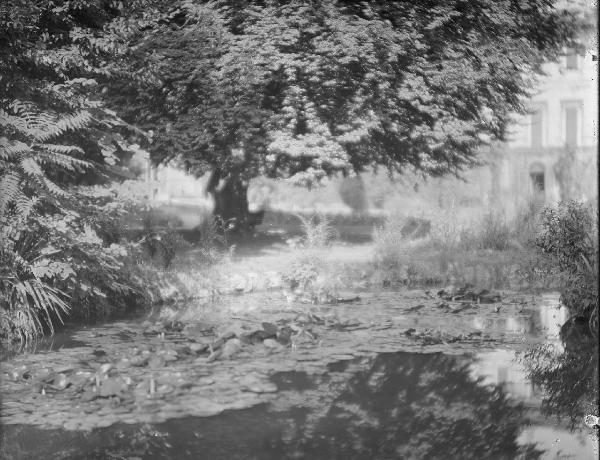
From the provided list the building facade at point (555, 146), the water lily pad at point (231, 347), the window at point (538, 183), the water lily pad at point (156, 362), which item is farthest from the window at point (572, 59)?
the water lily pad at point (156, 362)

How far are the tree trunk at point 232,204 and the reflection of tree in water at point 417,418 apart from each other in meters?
2.13

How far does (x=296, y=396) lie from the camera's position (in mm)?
3148

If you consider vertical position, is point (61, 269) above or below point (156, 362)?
above

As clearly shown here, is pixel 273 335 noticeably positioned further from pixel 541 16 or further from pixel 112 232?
pixel 541 16

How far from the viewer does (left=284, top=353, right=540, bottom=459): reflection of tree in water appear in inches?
106

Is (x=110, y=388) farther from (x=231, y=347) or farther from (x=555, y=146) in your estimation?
(x=555, y=146)

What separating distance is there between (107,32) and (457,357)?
3166 millimetres

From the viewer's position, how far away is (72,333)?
4195 millimetres

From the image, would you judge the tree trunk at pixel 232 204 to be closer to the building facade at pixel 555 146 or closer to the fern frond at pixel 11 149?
the fern frond at pixel 11 149

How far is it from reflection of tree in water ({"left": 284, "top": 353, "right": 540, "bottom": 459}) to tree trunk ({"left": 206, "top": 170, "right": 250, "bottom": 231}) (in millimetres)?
2133

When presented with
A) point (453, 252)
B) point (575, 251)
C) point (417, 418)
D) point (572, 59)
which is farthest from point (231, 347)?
point (572, 59)

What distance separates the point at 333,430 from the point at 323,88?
136 inches

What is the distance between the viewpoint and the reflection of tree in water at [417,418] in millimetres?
2686

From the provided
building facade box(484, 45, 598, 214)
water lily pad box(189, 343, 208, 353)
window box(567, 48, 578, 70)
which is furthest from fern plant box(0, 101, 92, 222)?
window box(567, 48, 578, 70)
